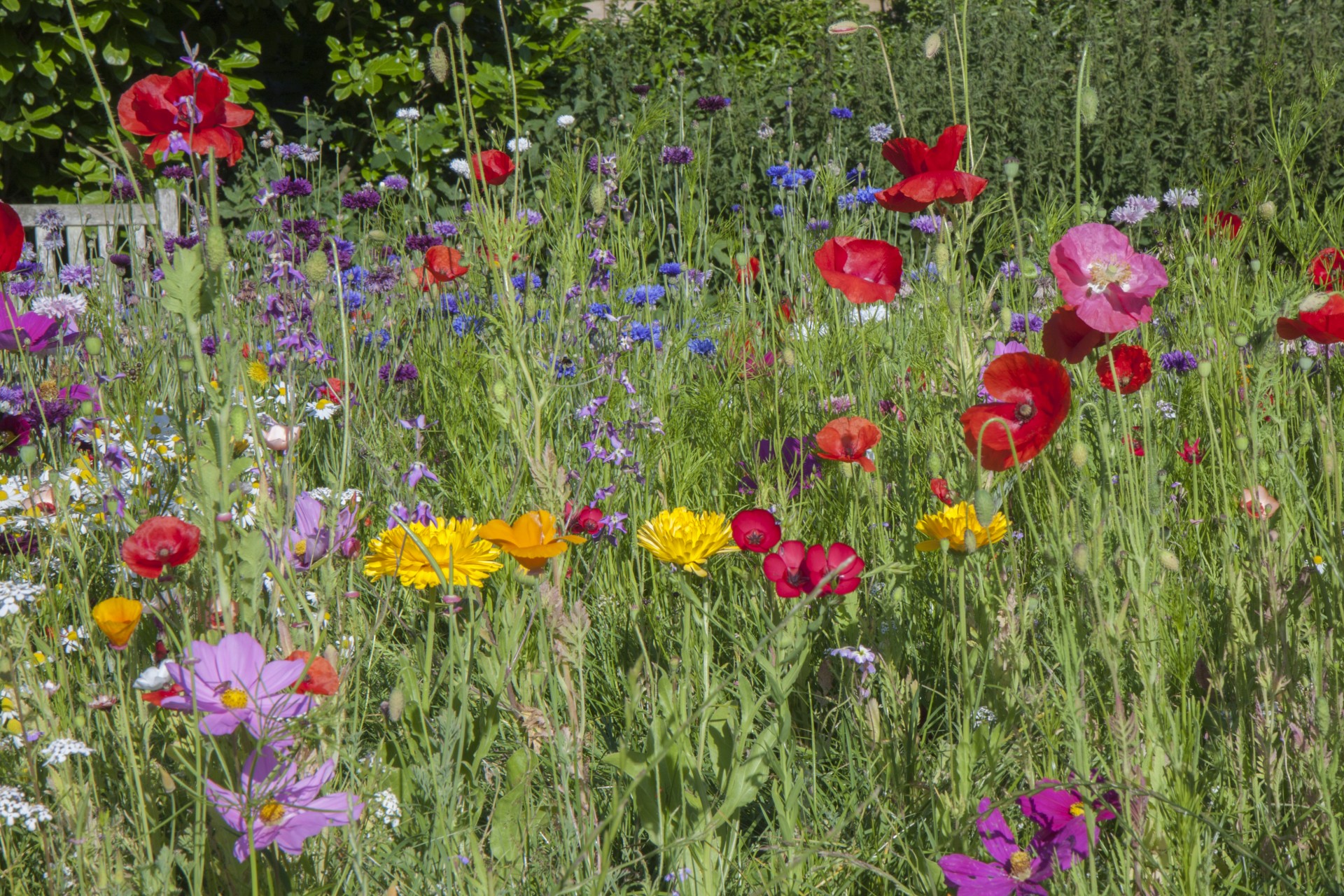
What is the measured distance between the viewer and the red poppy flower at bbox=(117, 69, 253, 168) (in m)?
1.24

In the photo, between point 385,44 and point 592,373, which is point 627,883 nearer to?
point 592,373

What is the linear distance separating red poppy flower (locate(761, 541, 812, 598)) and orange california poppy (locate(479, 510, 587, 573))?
267 mm

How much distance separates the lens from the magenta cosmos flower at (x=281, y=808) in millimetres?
915

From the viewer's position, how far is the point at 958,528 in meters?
1.23

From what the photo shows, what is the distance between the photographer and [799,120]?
546cm

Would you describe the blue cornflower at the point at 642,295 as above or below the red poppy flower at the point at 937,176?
below

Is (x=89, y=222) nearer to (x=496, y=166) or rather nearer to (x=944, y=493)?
(x=496, y=166)

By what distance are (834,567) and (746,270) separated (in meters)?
1.46

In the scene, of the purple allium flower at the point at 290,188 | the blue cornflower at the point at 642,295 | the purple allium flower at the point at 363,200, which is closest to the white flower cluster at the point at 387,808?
the blue cornflower at the point at 642,295

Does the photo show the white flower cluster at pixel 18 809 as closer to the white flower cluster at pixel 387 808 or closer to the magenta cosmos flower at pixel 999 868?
the white flower cluster at pixel 387 808

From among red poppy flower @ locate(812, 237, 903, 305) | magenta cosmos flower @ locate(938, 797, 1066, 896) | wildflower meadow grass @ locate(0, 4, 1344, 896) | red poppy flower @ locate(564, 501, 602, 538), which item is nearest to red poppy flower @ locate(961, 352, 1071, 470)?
wildflower meadow grass @ locate(0, 4, 1344, 896)

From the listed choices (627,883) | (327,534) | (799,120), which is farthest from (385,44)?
(627,883)

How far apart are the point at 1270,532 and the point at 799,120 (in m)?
4.48

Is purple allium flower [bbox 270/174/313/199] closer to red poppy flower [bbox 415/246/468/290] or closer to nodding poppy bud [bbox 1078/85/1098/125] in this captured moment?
red poppy flower [bbox 415/246/468/290]
